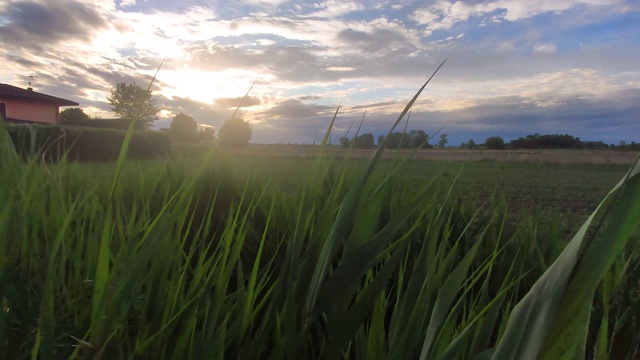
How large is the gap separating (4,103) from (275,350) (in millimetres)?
25114

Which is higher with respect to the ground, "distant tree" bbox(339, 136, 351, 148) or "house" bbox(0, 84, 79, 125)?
"house" bbox(0, 84, 79, 125)

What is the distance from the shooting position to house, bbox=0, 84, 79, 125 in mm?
20891

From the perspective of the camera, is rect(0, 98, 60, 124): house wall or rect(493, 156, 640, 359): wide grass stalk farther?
rect(0, 98, 60, 124): house wall

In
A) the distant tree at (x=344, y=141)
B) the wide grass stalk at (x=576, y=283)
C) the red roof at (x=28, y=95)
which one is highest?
the red roof at (x=28, y=95)

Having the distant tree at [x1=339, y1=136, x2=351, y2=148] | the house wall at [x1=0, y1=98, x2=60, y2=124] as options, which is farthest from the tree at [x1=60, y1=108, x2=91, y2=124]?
the distant tree at [x1=339, y1=136, x2=351, y2=148]

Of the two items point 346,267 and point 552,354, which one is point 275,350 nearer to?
point 346,267

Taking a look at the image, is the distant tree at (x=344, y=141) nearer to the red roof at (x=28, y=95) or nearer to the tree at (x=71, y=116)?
the red roof at (x=28, y=95)

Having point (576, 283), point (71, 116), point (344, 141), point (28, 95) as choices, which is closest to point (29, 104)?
point (28, 95)

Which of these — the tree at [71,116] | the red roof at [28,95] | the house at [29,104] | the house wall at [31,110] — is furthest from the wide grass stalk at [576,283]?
the tree at [71,116]

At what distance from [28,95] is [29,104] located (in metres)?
0.69

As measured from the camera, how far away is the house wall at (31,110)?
21188 millimetres

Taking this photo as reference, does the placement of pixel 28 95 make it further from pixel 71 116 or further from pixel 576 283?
pixel 576 283

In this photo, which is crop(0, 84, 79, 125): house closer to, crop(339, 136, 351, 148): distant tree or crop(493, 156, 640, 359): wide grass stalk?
crop(339, 136, 351, 148): distant tree

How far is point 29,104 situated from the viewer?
22234mm
